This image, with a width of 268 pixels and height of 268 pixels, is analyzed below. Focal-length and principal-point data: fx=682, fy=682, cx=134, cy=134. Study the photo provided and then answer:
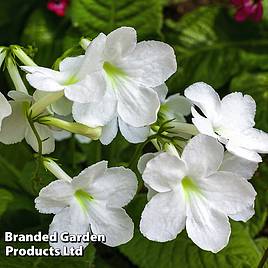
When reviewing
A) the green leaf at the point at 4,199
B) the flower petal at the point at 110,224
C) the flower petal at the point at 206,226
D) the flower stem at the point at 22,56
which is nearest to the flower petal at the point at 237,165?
the flower petal at the point at 206,226

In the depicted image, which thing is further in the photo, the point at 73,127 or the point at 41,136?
the point at 41,136

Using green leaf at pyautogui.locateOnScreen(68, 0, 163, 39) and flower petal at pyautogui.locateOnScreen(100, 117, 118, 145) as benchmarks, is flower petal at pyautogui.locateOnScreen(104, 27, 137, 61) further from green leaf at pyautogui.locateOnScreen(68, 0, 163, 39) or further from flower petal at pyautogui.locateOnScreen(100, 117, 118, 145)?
green leaf at pyautogui.locateOnScreen(68, 0, 163, 39)

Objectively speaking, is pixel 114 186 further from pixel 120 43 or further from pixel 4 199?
pixel 4 199

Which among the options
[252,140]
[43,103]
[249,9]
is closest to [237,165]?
[252,140]

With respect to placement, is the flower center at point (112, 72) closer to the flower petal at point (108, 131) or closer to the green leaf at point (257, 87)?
the flower petal at point (108, 131)

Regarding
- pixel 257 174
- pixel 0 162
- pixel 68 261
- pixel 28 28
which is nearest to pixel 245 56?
pixel 257 174

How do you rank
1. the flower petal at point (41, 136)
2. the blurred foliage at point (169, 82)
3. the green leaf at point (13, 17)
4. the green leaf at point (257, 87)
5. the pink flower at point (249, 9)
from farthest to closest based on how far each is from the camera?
1. the green leaf at point (13, 17)
2. the pink flower at point (249, 9)
3. the green leaf at point (257, 87)
4. the blurred foliage at point (169, 82)
5. the flower petal at point (41, 136)
